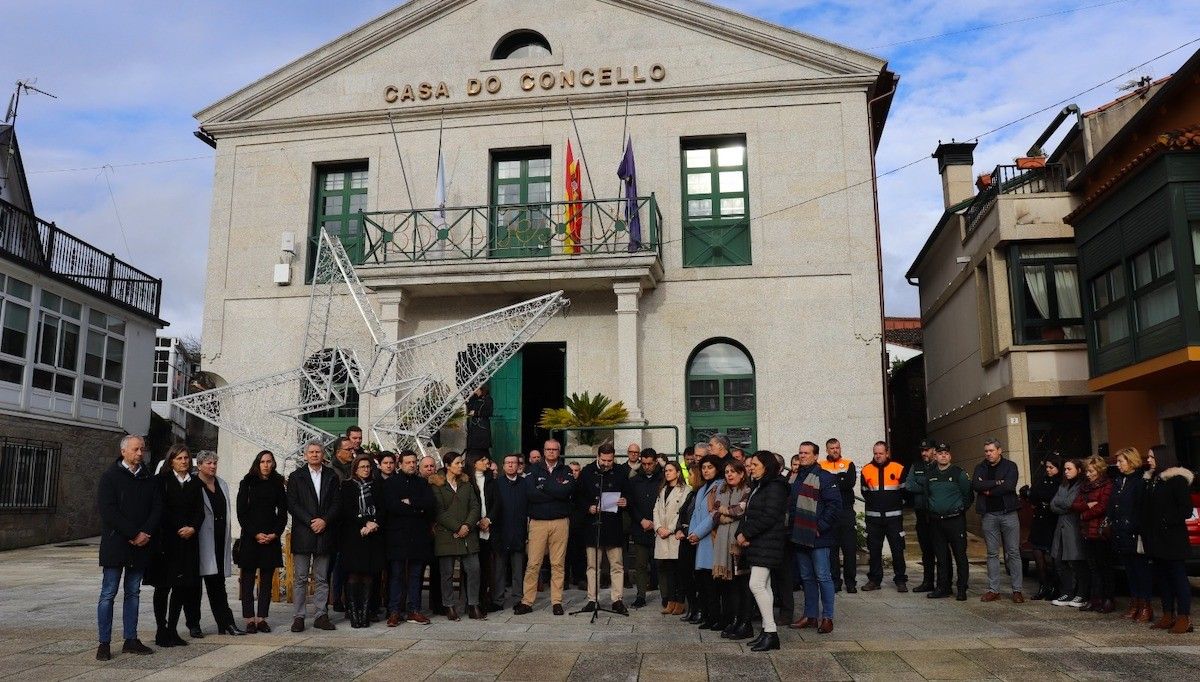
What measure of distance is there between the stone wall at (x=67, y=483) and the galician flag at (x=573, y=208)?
39.0ft

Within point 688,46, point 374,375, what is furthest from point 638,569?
point 688,46

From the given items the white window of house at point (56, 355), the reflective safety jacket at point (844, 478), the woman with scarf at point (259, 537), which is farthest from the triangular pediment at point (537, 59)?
the woman with scarf at point (259, 537)

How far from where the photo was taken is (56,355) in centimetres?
1889

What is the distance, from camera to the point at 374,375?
45.9 feet

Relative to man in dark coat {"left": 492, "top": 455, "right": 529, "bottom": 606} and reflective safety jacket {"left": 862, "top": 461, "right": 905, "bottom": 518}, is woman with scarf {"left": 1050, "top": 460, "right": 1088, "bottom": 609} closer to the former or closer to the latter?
reflective safety jacket {"left": 862, "top": 461, "right": 905, "bottom": 518}

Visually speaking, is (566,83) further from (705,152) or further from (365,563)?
(365,563)

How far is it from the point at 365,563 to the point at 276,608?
2.06 metres

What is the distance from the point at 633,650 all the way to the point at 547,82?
12077mm

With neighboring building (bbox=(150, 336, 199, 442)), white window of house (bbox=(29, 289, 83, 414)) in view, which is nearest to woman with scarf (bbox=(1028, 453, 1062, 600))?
white window of house (bbox=(29, 289, 83, 414))

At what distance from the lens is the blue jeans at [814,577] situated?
26.5 ft

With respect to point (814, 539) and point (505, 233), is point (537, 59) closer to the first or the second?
point (505, 233)

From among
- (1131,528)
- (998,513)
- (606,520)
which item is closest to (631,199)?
(606,520)

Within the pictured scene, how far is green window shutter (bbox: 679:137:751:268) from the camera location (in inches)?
623

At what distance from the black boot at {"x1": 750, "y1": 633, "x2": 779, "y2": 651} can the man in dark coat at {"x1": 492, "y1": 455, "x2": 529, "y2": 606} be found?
318 centimetres
